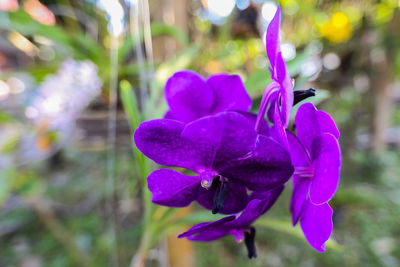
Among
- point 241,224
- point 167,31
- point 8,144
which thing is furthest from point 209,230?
point 8,144

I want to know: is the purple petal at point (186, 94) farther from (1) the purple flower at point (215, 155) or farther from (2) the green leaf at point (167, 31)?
(2) the green leaf at point (167, 31)

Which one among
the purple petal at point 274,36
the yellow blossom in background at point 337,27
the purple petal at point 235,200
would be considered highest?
the yellow blossom in background at point 337,27

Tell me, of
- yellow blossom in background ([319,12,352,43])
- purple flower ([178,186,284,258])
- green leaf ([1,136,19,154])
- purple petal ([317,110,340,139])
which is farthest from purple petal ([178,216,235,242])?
yellow blossom in background ([319,12,352,43])

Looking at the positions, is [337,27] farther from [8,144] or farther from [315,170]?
[8,144]

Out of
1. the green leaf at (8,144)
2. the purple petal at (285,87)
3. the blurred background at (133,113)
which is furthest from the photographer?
the green leaf at (8,144)

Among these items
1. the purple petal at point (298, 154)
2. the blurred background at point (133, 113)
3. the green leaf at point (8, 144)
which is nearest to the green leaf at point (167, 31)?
the blurred background at point (133, 113)

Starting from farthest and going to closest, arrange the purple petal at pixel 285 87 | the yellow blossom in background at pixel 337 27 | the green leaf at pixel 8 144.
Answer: the yellow blossom in background at pixel 337 27
the green leaf at pixel 8 144
the purple petal at pixel 285 87

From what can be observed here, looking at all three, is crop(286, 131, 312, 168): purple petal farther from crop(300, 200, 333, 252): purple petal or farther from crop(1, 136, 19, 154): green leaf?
crop(1, 136, 19, 154): green leaf
